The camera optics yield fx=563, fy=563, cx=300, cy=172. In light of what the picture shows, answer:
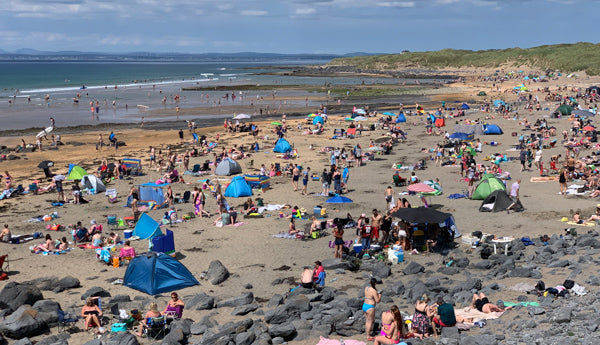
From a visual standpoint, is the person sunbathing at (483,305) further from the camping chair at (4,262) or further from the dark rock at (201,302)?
the camping chair at (4,262)

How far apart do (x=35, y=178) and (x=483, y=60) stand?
429 ft

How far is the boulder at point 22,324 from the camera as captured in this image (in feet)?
40.9

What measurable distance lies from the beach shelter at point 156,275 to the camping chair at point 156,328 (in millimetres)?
2520

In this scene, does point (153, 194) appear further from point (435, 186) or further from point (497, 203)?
point (497, 203)

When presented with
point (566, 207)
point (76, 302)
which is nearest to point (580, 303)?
point (566, 207)

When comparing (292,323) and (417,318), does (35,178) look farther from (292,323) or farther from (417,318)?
(417,318)

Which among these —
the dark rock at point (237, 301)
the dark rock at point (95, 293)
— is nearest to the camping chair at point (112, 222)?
the dark rock at point (95, 293)

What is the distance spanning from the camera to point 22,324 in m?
12.5

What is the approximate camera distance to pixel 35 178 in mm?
30375

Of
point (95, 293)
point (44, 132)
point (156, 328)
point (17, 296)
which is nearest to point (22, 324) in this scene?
point (17, 296)

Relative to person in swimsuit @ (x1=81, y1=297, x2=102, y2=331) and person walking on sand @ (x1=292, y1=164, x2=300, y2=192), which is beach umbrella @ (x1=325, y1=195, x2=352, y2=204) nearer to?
person walking on sand @ (x1=292, y1=164, x2=300, y2=192)

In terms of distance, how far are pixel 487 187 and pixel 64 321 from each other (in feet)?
→ 54.3

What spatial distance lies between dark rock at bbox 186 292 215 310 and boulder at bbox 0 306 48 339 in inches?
131

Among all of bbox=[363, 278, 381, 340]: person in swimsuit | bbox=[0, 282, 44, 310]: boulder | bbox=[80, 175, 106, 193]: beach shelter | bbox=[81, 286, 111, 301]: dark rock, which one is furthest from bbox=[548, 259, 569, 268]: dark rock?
bbox=[80, 175, 106, 193]: beach shelter
